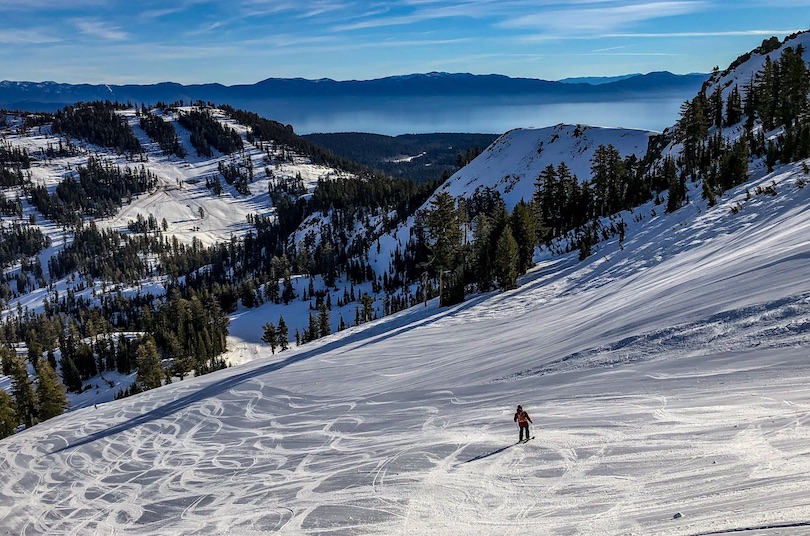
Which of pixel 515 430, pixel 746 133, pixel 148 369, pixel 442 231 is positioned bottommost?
pixel 148 369

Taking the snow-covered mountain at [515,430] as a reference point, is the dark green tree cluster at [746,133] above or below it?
above

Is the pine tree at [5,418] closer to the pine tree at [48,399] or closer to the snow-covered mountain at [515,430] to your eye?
the pine tree at [48,399]

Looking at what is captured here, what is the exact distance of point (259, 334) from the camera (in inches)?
5192

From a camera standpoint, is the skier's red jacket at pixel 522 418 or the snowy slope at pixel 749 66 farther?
the snowy slope at pixel 749 66

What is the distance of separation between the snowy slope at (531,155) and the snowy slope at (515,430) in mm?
111069

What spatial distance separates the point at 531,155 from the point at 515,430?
15099 cm

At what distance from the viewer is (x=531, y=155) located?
15725cm

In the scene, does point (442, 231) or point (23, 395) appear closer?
point (442, 231)

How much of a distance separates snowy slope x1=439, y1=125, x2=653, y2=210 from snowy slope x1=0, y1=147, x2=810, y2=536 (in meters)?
111

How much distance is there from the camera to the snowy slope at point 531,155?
144m

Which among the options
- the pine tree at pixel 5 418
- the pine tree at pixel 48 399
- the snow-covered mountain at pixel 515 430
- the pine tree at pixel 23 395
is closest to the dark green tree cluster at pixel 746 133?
the snow-covered mountain at pixel 515 430

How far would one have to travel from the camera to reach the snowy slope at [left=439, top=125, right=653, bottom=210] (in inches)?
5650


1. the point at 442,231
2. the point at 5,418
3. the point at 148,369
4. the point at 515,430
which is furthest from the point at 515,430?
the point at 148,369

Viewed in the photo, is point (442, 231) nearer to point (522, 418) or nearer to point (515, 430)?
point (515, 430)
